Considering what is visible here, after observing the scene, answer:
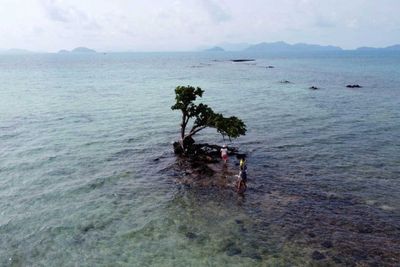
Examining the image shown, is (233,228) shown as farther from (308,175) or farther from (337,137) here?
(337,137)

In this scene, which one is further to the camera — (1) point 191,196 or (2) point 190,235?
(1) point 191,196

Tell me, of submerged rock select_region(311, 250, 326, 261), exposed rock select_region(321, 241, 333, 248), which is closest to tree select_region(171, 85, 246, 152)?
exposed rock select_region(321, 241, 333, 248)

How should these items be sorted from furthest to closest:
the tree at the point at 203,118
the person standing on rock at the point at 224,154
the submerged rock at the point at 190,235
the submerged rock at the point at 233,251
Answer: the person standing on rock at the point at 224,154
the tree at the point at 203,118
the submerged rock at the point at 190,235
the submerged rock at the point at 233,251

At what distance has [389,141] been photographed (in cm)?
4988

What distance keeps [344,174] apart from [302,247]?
15.5 metres

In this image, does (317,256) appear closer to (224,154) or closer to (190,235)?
(190,235)

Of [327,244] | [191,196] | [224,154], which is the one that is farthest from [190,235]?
[224,154]

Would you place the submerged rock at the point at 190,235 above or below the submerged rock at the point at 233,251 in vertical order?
below

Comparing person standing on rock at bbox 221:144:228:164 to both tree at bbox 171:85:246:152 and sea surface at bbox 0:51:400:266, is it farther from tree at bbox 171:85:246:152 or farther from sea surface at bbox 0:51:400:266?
tree at bbox 171:85:246:152

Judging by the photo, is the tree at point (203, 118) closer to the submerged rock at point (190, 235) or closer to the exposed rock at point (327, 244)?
the submerged rock at point (190, 235)

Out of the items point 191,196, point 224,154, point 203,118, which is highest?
point 203,118

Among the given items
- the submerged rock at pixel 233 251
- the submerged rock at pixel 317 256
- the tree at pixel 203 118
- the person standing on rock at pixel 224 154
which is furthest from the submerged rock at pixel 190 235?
the person standing on rock at pixel 224 154

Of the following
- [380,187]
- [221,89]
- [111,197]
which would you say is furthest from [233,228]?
[221,89]

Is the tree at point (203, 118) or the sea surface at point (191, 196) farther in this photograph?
the tree at point (203, 118)
